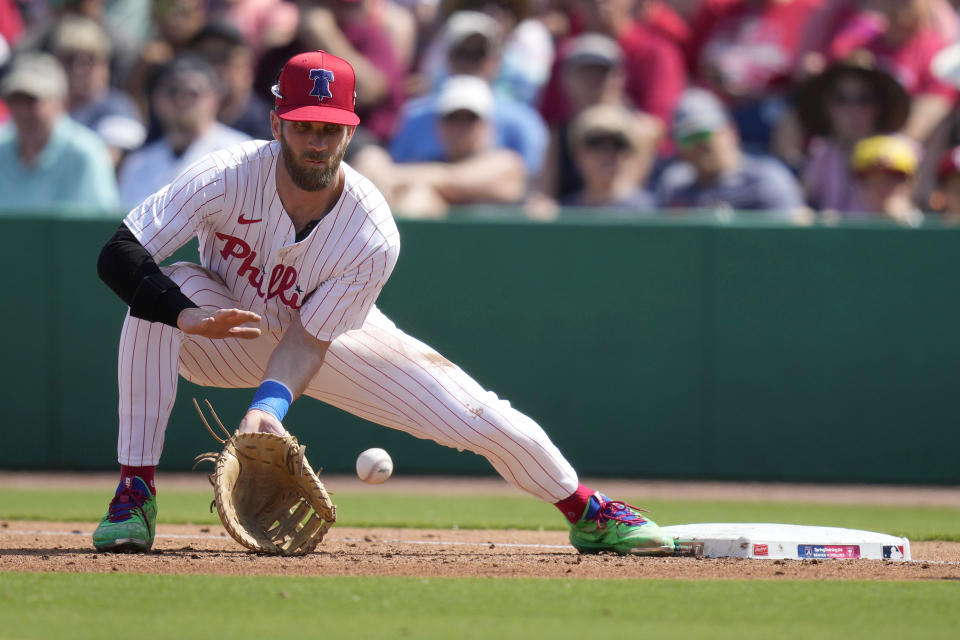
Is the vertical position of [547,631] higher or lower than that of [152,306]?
lower

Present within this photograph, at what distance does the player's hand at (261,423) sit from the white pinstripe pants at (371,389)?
375 millimetres

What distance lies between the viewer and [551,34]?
9883mm

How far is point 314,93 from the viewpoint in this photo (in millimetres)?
4375

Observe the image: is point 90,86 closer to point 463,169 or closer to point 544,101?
point 463,169

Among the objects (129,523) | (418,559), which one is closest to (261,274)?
(129,523)

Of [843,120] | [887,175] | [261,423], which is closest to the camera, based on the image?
[261,423]

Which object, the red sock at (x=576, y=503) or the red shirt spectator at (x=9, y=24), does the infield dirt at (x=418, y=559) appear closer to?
the red sock at (x=576, y=503)

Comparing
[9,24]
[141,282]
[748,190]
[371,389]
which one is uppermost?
[9,24]

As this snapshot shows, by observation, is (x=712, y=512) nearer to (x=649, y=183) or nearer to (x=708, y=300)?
(x=708, y=300)

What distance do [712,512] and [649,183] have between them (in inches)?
110

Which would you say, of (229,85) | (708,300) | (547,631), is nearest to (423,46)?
(229,85)

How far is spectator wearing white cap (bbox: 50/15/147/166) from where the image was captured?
9414mm

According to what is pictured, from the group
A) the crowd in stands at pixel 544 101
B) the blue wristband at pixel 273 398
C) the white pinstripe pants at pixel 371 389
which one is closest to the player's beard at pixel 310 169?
the white pinstripe pants at pixel 371 389

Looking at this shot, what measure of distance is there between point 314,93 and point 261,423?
1.03m
